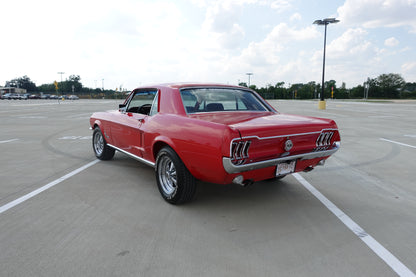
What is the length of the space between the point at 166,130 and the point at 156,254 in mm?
1614

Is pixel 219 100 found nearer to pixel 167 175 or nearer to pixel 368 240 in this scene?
pixel 167 175

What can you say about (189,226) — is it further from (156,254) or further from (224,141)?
(224,141)

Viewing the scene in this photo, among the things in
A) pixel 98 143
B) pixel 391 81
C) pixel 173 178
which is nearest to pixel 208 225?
pixel 173 178

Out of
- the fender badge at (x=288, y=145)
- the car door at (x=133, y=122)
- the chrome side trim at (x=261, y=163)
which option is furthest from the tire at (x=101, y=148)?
the fender badge at (x=288, y=145)

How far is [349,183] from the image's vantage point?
4797 millimetres

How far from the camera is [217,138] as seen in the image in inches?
122

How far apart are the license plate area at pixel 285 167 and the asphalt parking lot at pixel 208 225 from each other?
0.47 m

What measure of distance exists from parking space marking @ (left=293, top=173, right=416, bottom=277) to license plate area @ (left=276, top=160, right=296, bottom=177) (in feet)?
2.29

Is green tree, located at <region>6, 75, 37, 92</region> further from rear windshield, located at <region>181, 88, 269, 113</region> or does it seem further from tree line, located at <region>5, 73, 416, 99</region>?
rear windshield, located at <region>181, 88, 269, 113</region>

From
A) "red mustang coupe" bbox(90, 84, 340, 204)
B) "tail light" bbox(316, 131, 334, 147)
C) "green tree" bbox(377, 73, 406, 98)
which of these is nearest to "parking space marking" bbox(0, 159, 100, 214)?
"red mustang coupe" bbox(90, 84, 340, 204)

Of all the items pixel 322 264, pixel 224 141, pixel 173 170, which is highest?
pixel 224 141

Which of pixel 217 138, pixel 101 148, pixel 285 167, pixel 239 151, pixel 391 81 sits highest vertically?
pixel 391 81

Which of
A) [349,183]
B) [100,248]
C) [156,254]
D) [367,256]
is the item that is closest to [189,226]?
[156,254]

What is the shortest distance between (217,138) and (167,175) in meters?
1.18
